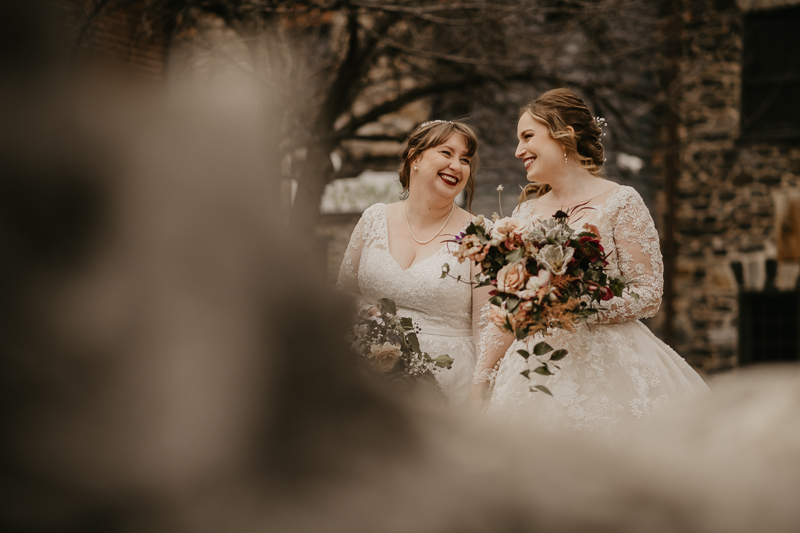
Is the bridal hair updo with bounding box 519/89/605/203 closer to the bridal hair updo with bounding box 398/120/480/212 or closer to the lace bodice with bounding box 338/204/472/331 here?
the bridal hair updo with bounding box 398/120/480/212

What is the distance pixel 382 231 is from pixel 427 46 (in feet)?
15.4

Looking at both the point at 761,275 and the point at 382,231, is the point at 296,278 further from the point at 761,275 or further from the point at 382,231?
the point at 761,275

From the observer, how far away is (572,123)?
9.85ft

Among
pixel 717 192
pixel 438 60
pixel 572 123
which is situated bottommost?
pixel 572 123

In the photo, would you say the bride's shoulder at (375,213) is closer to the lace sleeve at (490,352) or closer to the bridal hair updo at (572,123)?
the lace sleeve at (490,352)

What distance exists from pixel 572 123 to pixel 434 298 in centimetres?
114

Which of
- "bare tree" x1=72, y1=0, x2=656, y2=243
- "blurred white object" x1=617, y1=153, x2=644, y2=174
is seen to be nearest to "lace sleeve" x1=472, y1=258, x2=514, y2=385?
"bare tree" x1=72, y1=0, x2=656, y2=243

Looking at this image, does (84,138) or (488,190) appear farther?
(488,190)

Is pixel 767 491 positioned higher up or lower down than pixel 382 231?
lower down

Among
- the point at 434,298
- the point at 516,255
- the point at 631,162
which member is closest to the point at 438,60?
the point at 631,162

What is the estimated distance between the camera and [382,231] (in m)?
3.72

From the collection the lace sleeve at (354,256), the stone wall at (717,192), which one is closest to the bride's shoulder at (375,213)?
the lace sleeve at (354,256)

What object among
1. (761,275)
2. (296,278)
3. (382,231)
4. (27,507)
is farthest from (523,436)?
(761,275)

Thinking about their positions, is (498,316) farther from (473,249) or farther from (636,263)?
(636,263)
